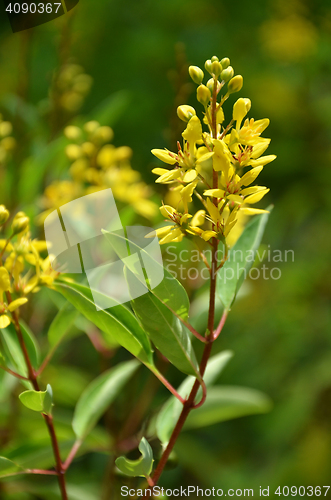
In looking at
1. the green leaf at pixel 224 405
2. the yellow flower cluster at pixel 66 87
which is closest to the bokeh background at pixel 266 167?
the yellow flower cluster at pixel 66 87

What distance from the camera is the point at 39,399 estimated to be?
0.51 m

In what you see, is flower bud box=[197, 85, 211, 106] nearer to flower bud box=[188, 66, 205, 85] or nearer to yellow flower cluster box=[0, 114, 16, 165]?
flower bud box=[188, 66, 205, 85]

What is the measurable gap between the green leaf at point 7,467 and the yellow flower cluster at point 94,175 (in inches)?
20.1

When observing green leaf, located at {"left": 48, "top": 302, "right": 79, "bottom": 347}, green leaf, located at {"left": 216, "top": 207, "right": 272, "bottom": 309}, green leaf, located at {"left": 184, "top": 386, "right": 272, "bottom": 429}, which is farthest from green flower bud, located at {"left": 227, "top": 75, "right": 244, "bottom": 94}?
green leaf, located at {"left": 184, "top": 386, "right": 272, "bottom": 429}

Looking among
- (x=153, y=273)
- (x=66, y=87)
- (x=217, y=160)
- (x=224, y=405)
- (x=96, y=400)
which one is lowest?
(x=224, y=405)

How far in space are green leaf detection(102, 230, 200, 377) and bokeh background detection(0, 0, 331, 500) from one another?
92 cm

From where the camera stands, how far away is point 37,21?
1.04 m

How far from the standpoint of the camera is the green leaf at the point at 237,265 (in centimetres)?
57

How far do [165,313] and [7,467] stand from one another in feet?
1.00

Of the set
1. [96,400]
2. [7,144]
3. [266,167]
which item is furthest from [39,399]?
[266,167]

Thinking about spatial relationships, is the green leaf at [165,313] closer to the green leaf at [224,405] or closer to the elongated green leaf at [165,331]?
the elongated green leaf at [165,331]

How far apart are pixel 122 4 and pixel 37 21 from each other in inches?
48.2

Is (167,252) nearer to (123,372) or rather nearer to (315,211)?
(123,372)

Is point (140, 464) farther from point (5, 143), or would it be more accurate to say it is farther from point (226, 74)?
point (5, 143)
